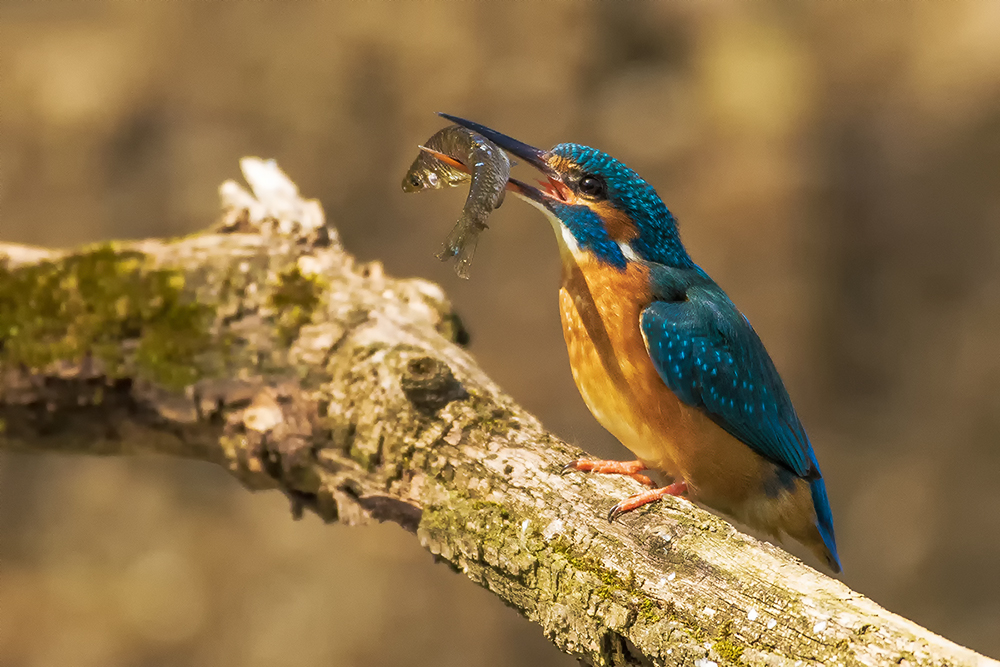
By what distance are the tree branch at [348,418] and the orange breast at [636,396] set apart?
0.26 meters

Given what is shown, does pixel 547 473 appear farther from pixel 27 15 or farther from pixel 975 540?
pixel 27 15

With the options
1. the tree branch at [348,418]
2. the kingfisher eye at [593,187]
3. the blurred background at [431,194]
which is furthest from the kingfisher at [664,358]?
the blurred background at [431,194]

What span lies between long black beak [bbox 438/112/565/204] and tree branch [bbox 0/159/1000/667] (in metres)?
0.56

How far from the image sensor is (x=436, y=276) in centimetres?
580

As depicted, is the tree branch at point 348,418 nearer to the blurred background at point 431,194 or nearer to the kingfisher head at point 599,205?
the kingfisher head at point 599,205

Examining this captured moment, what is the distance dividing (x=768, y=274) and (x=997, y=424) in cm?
189

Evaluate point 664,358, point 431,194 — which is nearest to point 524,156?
point 664,358

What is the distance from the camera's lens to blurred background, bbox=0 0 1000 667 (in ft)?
18.9

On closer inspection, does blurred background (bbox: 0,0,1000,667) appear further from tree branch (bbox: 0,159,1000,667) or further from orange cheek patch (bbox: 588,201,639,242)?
orange cheek patch (bbox: 588,201,639,242)

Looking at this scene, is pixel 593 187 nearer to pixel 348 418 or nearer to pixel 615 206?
pixel 615 206

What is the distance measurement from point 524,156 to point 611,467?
3.18ft

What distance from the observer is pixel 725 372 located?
8.20ft

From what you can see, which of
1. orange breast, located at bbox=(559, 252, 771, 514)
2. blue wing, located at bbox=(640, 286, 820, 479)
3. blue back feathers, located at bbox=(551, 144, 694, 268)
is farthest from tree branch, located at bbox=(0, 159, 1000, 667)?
blue back feathers, located at bbox=(551, 144, 694, 268)

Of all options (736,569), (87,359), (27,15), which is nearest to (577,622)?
(736,569)
